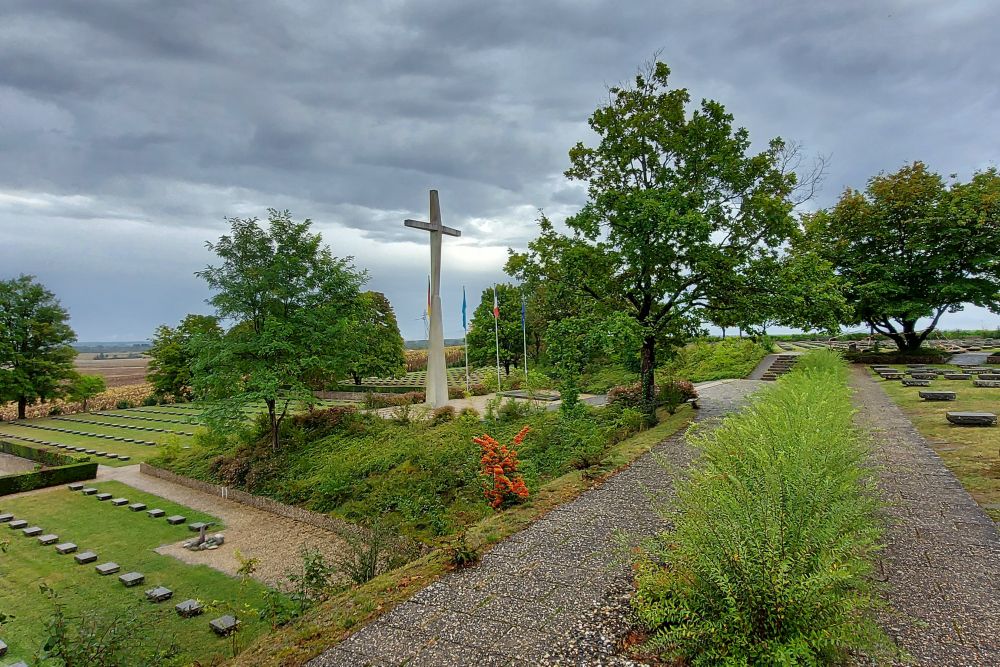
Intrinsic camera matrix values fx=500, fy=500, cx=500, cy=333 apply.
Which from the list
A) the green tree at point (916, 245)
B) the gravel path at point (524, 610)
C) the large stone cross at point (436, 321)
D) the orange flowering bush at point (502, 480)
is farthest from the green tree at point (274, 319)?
the green tree at point (916, 245)

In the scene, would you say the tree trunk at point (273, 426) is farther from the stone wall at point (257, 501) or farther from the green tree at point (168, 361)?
the green tree at point (168, 361)

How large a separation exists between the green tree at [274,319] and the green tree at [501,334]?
18511 mm

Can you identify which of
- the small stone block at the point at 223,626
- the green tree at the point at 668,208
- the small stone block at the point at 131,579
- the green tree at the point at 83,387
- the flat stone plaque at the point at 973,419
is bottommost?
the small stone block at the point at 131,579

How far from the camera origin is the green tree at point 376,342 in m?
15.2

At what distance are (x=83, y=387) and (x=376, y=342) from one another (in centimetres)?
1943

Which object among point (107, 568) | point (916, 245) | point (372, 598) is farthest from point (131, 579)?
point (916, 245)

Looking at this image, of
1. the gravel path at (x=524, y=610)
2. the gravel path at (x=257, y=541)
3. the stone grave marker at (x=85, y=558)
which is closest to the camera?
the gravel path at (x=524, y=610)

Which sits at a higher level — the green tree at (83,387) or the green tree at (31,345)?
the green tree at (31,345)

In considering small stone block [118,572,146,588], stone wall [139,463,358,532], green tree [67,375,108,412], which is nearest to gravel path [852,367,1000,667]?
stone wall [139,463,358,532]

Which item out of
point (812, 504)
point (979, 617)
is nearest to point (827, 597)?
point (812, 504)

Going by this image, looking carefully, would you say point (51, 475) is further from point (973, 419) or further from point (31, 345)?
point (973, 419)

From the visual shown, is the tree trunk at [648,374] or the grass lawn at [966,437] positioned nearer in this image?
the grass lawn at [966,437]

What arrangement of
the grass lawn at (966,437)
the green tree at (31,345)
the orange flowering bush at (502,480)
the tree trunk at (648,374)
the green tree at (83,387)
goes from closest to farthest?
the grass lawn at (966,437)
the orange flowering bush at (502,480)
the tree trunk at (648,374)
the green tree at (31,345)
the green tree at (83,387)

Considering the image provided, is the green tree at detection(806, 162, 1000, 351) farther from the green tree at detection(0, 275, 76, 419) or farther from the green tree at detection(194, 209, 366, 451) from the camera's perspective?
the green tree at detection(0, 275, 76, 419)
